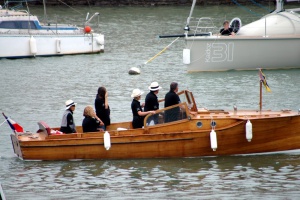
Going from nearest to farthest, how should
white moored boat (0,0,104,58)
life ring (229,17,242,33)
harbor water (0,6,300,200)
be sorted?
harbor water (0,6,300,200) < life ring (229,17,242,33) < white moored boat (0,0,104,58)

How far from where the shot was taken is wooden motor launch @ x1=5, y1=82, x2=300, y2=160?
19656mm

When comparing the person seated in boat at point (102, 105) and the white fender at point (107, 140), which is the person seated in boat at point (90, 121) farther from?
the white fender at point (107, 140)

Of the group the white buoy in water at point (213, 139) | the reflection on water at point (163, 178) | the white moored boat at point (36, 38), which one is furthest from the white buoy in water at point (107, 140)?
the white moored boat at point (36, 38)

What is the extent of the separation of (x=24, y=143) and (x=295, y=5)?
140ft

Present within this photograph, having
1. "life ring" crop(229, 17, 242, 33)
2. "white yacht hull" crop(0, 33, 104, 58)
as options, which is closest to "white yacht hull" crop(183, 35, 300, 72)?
"life ring" crop(229, 17, 242, 33)

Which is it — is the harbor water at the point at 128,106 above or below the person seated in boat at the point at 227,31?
below

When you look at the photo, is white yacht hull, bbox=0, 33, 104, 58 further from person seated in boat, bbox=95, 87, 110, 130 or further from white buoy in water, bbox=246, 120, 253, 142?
white buoy in water, bbox=246, 120, 253, 142

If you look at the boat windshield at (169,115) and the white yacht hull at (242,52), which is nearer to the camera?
the boat windshield at (169,115)

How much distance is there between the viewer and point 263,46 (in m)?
33.6

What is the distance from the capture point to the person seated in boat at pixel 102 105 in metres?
20.5

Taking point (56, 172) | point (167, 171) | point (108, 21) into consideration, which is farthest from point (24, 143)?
point (108, 21)

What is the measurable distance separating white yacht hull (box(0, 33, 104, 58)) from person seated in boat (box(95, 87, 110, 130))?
60.1ft

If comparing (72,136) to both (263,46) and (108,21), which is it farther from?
(108,21)

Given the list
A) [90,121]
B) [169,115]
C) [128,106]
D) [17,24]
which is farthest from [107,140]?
[17,24]
